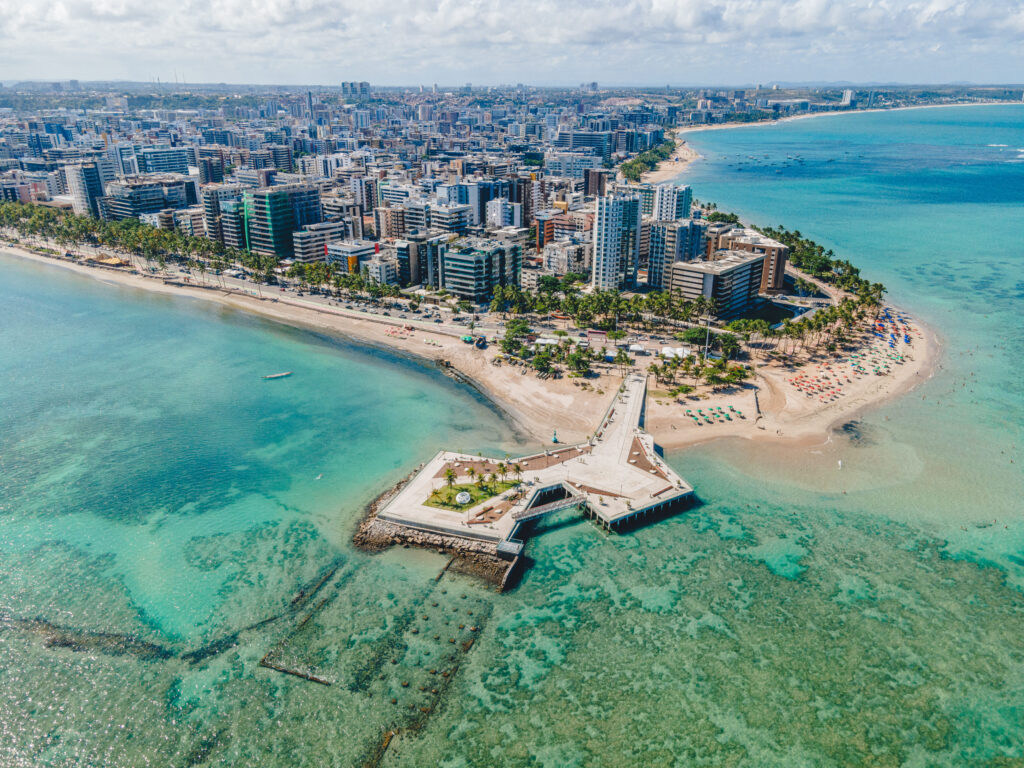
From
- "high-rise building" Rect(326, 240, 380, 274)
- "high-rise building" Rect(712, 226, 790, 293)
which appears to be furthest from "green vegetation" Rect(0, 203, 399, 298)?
"high-rise building" Rect(712, 226, 790, 293)

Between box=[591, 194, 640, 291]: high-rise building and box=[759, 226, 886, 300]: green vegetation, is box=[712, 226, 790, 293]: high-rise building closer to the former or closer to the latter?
box=[759, 226, 886, 300]: green vegetation

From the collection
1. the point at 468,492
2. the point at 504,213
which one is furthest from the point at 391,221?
the point at 468,492

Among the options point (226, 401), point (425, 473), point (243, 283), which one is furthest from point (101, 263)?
point (425, 473)

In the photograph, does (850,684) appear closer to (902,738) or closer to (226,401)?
(902,738)

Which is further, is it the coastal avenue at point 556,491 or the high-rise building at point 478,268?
the high-rise building at point 478,268

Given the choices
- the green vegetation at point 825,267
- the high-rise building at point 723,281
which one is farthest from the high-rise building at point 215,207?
the green vegetation at point 825,267

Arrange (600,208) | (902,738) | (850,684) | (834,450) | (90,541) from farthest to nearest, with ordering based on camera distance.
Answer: (600,208)
(834,450)
(90,541)
(850,684)
(902,738)

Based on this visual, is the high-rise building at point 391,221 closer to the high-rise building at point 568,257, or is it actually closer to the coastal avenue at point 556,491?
the high-rise building at point 568,257
